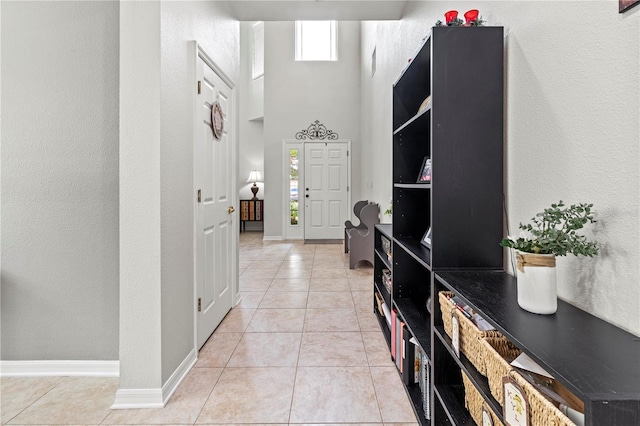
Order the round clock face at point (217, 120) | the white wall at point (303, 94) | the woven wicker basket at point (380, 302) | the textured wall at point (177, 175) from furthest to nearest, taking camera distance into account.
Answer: the white wall at point (303, 94) < the woven wicker basket at point (380, 302) < the round clock face at point (217, 120) < the textured wall at point (177, 175)

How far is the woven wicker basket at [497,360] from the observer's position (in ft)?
2.80

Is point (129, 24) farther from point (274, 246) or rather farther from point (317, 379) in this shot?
point (274, 246)

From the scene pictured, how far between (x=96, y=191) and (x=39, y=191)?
13.4 inches

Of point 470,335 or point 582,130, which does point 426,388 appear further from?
point 582,130

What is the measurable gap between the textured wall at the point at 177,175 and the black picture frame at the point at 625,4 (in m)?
1.79


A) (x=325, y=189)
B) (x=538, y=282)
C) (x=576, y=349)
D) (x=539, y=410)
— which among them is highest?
(x=325, y=189)

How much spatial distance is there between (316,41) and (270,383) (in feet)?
23.9

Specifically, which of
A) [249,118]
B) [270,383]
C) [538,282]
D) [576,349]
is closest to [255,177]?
[249,118]

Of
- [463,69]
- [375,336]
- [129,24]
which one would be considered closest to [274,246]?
[375,336]

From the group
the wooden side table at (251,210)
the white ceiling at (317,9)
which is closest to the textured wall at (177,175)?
the white ceiling at (317,9)

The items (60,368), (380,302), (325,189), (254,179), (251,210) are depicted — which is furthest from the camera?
(254,179)

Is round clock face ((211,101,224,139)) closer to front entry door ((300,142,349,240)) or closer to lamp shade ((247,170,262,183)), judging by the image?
front entry door ((300,142,349,240))

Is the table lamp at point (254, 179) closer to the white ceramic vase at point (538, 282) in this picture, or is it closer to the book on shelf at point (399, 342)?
the book on shelf at point (399, 342)

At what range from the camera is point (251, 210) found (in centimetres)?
830
